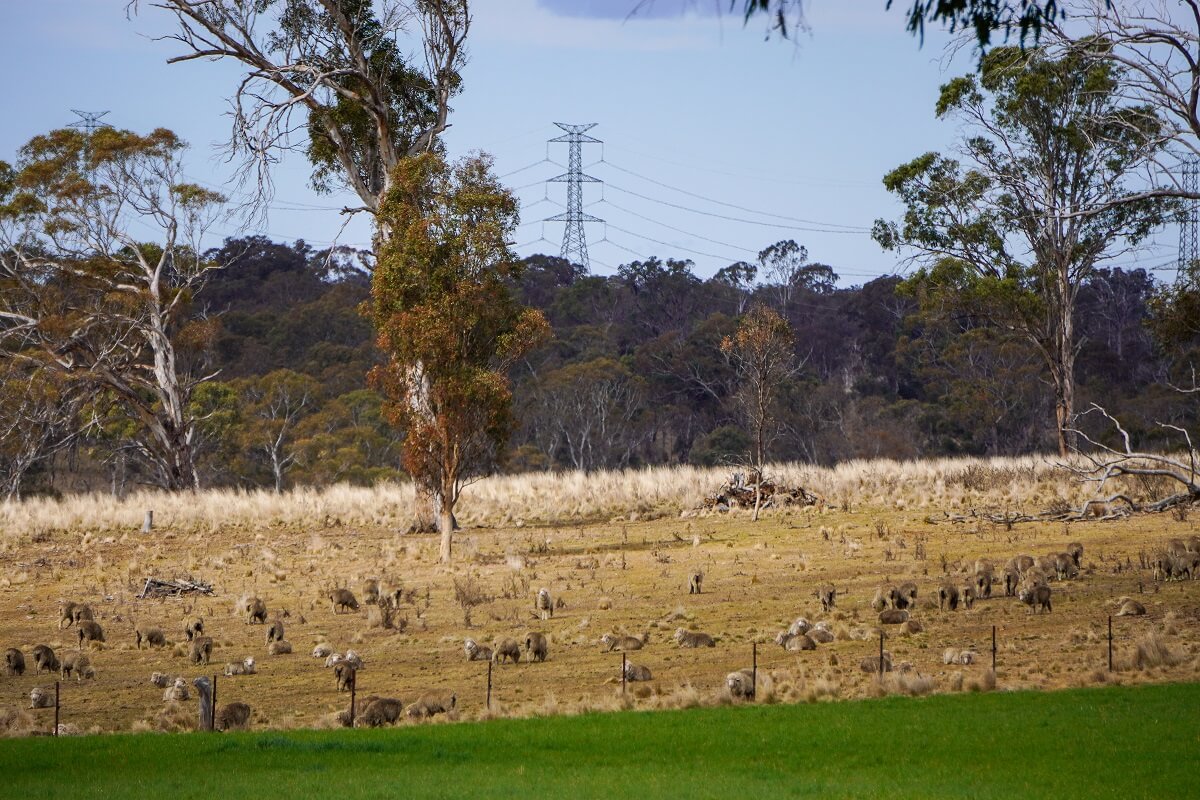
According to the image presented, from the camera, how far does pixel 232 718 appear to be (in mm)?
14766

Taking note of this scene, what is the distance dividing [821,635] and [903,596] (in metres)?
2.57

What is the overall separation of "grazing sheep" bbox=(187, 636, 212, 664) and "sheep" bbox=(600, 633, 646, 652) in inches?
206

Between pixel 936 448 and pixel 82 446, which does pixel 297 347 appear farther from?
pixel 936 448

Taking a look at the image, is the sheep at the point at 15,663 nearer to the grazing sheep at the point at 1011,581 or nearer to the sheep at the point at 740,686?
the sheep at the point at 740,686

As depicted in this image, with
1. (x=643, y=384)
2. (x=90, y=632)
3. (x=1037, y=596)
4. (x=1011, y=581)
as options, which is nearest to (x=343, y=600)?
(x=90, y=632)

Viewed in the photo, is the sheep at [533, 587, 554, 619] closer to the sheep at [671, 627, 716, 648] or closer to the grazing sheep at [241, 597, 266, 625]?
the sheep at [671, 627, 716, 648]

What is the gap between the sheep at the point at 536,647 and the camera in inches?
723

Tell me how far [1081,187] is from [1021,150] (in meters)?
2.11

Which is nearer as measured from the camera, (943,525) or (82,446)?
(943,525)

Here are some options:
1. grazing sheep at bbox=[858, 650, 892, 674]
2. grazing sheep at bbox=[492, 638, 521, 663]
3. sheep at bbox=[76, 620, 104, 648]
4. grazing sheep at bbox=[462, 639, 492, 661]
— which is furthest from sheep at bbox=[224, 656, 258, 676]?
grazing sheep at bbox=[858, 650, 892, 674]

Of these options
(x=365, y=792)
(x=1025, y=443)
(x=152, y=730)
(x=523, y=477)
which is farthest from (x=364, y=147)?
(x=1025, y=443)

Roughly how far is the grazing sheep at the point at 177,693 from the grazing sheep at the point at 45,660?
2826 millimetres

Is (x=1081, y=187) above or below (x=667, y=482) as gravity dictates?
above

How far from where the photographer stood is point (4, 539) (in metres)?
37.8
